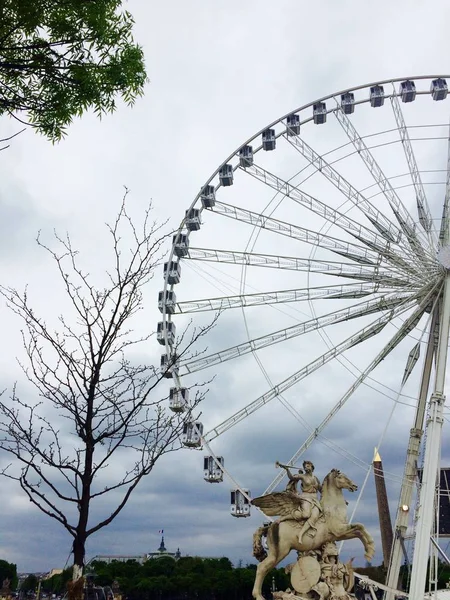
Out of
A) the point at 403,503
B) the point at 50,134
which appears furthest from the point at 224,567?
the point at 50,134

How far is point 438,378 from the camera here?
2217 centimetres

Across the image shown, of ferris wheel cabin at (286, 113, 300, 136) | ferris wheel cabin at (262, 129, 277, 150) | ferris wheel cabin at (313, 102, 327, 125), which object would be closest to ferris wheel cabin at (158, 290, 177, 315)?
ferris wheel cabin at (262, 129, 277, 150)

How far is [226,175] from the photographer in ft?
96.0

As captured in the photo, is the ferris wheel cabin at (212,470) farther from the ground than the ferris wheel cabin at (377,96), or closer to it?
closer to it

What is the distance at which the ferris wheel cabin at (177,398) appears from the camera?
83.6 feet

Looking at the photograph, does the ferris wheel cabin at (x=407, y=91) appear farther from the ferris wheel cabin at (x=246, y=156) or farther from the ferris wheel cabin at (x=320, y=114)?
the ferris wheel cabin at (x=246, y=156)

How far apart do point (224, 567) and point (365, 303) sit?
68.1 m

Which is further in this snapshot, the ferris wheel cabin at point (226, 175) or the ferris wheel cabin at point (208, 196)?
the ferris wheel cabin at point (226, 175)

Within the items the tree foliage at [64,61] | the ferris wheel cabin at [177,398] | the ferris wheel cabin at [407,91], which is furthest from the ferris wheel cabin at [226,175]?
the tree foliage at [64,61]

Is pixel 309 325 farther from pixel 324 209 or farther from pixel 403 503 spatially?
pixel 403 503

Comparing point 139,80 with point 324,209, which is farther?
point 324,209

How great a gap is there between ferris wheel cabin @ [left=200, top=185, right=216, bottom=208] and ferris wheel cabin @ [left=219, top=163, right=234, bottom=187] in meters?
0.56

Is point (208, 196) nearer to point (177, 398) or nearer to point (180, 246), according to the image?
point (180, 246)

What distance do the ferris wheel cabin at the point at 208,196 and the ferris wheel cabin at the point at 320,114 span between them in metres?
5.30
